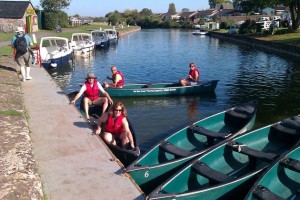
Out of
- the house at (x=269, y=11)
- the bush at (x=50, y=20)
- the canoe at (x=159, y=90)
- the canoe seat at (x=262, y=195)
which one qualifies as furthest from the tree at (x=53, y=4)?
the house at (x=269, y=11)

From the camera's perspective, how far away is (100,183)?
7.15 metres

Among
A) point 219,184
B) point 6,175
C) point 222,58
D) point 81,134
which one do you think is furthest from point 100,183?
point 222,58

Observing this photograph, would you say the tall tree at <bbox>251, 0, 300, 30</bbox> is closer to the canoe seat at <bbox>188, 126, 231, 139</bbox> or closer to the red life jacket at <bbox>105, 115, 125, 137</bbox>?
the canoe seat at <bbox>188, 126, 231, 139</bbox>

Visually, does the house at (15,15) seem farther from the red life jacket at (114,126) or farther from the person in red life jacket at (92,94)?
the red life jacket at (114,126)

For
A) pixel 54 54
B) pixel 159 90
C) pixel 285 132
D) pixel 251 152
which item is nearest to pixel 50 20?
pixel 54 54

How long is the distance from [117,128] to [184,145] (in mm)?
2253

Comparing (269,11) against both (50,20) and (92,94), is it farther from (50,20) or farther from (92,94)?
(92,94)

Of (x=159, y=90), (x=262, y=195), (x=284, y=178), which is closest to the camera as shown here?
(x=262, y=195)

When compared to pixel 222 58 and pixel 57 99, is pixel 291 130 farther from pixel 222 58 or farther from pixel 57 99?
pixel 222 58

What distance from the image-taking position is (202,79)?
25.1 metres

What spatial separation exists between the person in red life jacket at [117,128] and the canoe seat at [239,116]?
4.54m

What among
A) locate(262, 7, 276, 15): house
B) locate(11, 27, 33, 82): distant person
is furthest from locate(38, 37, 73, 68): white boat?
locate(262, 7, 276, 15): house

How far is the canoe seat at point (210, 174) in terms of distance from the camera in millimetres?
7648

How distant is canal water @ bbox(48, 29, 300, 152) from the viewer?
15281mm
